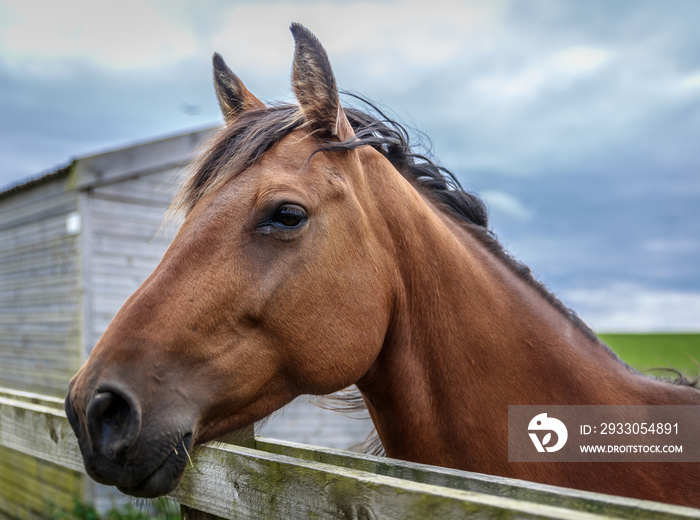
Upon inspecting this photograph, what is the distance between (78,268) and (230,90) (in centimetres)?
678

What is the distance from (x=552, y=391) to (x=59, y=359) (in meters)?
8.82

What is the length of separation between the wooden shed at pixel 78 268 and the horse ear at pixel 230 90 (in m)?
5.66

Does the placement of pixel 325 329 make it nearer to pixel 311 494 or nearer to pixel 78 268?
pixel 311 494

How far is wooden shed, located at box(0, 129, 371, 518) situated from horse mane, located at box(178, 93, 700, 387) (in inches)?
240

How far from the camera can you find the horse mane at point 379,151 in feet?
6.88

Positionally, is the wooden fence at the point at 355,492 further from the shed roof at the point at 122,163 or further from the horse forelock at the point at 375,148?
the shed roof at the point at 122,163

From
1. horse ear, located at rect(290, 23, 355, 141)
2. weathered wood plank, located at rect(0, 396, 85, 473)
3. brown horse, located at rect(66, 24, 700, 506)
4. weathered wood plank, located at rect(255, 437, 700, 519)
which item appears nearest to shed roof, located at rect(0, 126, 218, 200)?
weathered wood plank, located at rect(0, 396, 85, 473)

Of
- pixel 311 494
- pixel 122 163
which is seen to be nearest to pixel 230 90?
pixel 311 494

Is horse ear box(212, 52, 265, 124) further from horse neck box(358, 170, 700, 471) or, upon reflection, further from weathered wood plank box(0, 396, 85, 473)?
weathered wood plank box(0, 396, 85, 473)

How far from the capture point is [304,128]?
87.4 inches

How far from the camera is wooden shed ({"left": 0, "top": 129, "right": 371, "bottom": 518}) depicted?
8.27 metres

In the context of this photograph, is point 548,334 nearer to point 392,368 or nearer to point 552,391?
point 552,391

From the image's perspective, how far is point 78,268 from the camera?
27.3 ft

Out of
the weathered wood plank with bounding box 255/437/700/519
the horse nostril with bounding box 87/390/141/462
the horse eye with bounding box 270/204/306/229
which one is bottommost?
the weathered wood plank with bounding box 255/437/700/519
